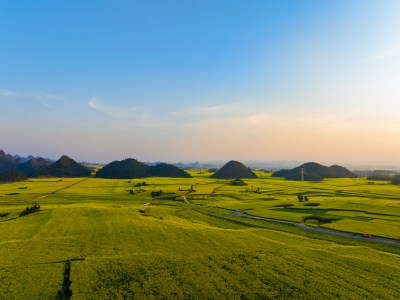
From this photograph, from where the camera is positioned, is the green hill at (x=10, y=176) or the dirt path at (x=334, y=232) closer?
the dirt path at (x=334, y=232)

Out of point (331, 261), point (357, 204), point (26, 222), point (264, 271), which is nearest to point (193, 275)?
point (264, 271)

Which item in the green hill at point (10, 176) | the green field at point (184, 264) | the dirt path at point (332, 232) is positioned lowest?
the dirt path at point (332, 232)

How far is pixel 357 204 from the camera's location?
85375 millimetres

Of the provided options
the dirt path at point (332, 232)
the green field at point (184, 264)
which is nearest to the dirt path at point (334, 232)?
the dirt path at point (332, 232)

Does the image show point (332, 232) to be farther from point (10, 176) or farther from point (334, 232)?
point (10, 176)

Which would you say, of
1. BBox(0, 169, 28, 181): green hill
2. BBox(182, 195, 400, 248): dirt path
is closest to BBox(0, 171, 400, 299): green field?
BBox(182, 195, 400, 248): dirt path

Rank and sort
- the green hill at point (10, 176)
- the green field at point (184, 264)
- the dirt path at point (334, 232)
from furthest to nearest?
the green hill at point (10, 176) → the dirt path at point (334, 232) → the green field at point (184, 264)

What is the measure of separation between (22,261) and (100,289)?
16.3 m

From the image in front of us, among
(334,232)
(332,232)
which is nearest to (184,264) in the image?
(332,232)

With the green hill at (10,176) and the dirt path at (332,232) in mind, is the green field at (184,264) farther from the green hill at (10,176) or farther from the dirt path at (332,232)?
the green hill at (10,176)

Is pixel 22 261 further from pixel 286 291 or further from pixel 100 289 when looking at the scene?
pixel 286 291

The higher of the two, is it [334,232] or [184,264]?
[184,264]

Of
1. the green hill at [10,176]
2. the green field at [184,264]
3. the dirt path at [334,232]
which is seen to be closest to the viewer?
the green field at [184,264]

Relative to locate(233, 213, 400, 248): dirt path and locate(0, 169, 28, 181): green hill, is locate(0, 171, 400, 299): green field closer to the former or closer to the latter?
locate(233, 213, 400, 248): dirt path
